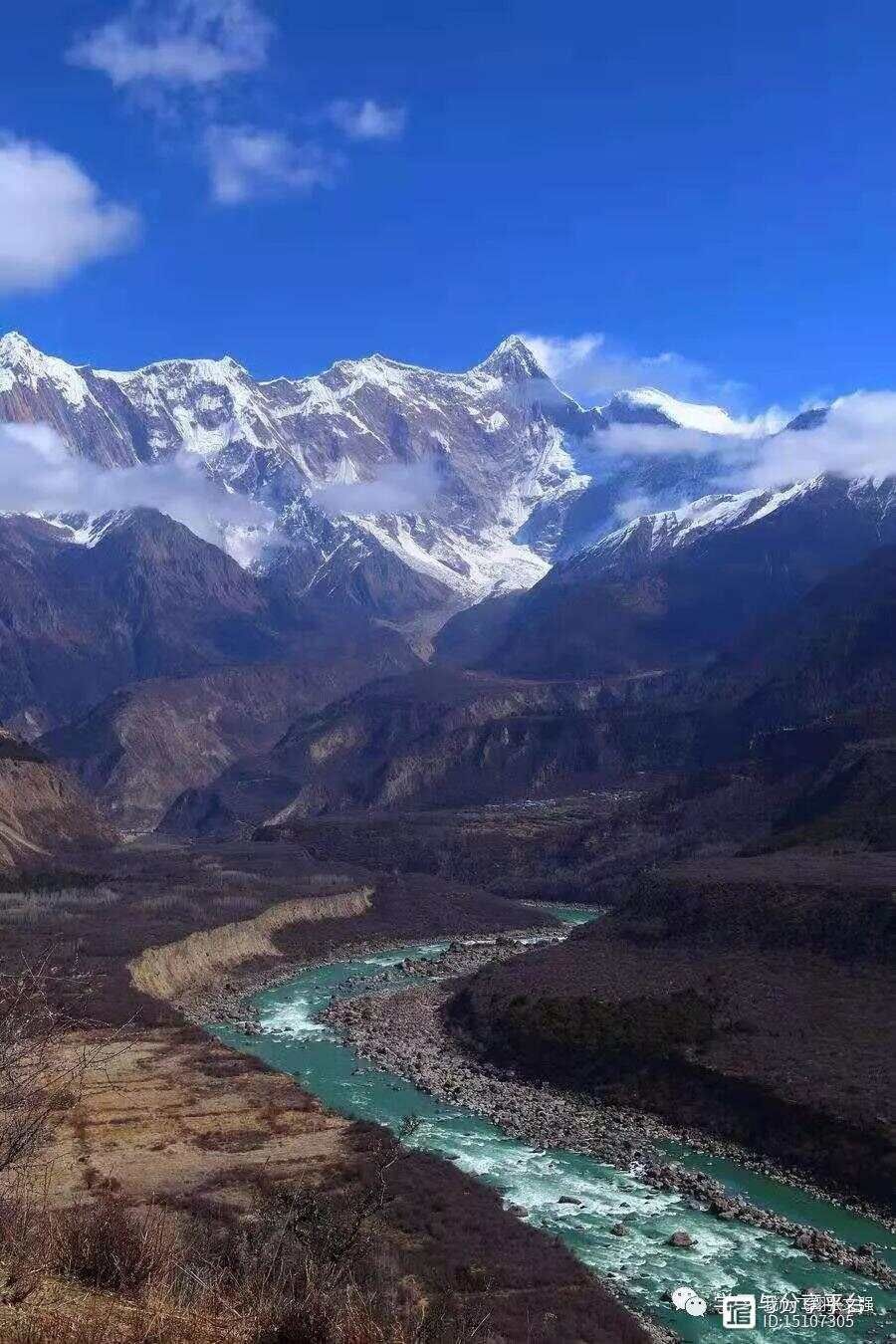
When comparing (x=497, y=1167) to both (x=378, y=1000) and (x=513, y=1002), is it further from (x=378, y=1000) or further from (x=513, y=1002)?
(x=378, y=1000)

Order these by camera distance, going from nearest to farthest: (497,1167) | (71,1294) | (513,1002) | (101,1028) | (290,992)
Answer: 1. (71,1294)
2. (497,1167)
3. (101,1028)
4. (513,1002)
5. (290,992)

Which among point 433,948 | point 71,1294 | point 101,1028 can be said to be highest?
point 71,1294

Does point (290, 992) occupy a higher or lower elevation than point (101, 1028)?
lower

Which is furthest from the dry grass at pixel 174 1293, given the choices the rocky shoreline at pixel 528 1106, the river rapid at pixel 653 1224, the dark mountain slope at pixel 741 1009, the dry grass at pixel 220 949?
the dry grass at pixel 220 949

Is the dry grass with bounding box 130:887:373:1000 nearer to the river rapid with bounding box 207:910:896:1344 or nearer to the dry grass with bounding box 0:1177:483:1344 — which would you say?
the river rapid with bounding box 207:910:896:1344

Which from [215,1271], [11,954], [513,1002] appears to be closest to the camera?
[215,1271]

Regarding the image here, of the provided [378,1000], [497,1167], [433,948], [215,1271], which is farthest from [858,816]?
[215,1271]

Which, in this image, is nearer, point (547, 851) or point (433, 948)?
point (433, 948)

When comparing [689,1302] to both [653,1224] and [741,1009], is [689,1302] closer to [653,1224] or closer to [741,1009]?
[653,1224]
